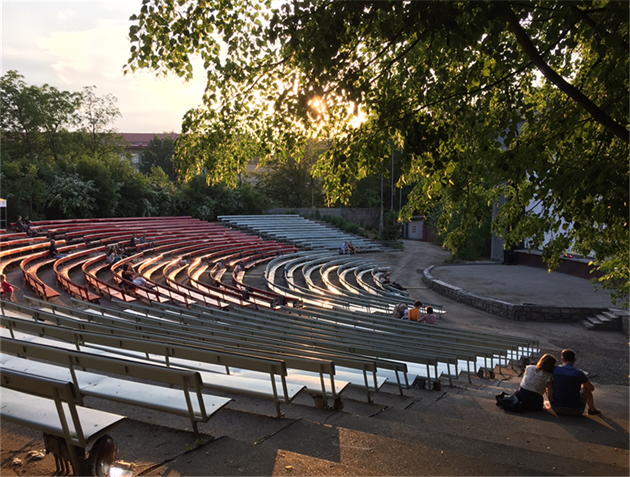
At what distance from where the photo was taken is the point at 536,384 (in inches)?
227

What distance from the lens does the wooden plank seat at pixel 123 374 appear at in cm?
277

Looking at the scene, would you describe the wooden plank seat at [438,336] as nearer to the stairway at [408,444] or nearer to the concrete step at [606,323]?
the stairway at [408,444]

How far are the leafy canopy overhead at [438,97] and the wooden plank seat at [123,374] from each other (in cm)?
279

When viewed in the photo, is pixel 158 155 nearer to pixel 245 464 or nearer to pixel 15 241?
pixel 15 241

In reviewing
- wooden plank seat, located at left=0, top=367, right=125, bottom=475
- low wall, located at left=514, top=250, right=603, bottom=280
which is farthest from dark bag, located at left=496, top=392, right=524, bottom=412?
low wall, located at left=514, top=250, right=603, bottom=280

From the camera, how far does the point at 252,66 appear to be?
18.2ft

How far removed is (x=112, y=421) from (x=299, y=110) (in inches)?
128

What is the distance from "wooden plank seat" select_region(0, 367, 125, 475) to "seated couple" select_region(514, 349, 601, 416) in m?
5.26

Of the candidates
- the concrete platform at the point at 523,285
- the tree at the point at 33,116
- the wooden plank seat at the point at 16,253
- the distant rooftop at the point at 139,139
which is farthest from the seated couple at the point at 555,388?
the distant rooftop at the point at 139,139

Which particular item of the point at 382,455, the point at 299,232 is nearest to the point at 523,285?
the point at 299,232

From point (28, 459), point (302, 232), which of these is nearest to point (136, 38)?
point (28, 459)

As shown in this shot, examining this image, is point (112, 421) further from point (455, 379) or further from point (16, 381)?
point (455, 379)

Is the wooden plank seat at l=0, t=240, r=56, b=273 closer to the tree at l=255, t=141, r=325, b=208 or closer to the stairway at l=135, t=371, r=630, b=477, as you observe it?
the stairway at l=135, t=371, r=630, b=477

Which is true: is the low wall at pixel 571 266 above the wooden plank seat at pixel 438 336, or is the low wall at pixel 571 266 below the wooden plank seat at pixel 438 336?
below
